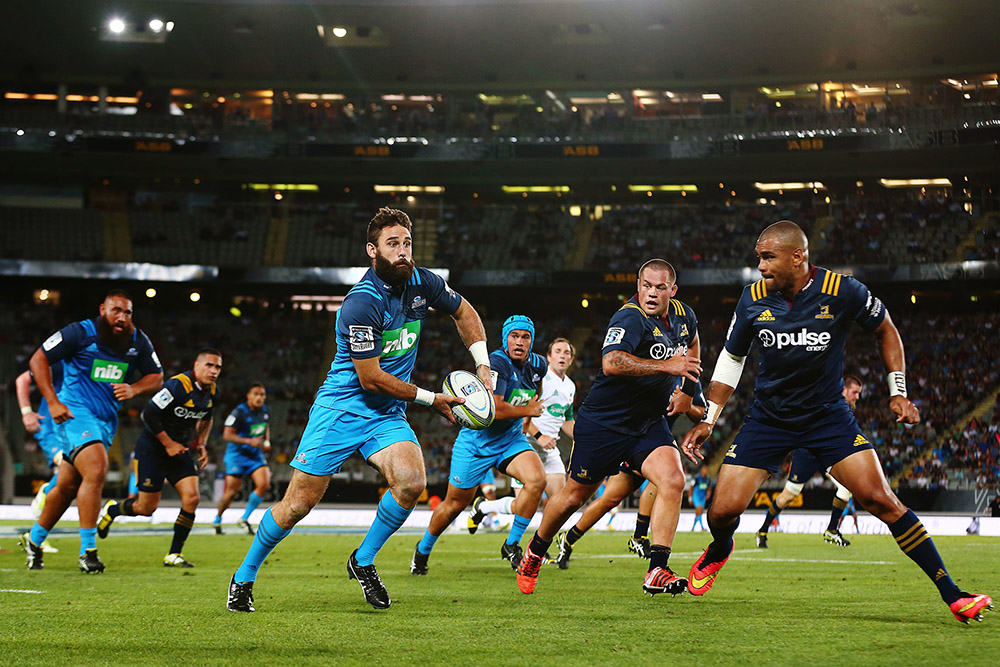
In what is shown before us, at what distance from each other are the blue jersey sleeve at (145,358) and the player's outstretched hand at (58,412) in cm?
125

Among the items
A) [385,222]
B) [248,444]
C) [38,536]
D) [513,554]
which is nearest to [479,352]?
[385,222]

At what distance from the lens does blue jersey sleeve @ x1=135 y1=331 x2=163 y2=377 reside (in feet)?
37.2

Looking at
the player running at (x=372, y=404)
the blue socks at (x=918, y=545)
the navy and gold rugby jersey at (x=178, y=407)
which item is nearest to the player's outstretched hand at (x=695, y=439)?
the blue socks at (x=918, y=545)

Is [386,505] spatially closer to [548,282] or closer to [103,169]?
[548,282]

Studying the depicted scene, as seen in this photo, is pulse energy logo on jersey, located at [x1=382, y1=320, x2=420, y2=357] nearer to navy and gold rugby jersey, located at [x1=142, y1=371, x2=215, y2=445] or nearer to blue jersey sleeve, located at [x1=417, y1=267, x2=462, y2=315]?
blue jersey sleeve, located at [x1=417, y1=267, x2=462, y2=315]

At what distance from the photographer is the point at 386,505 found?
7621 millimetres

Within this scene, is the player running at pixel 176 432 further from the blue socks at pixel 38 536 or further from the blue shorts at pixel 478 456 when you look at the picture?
the blue shorts at pixel 478 456

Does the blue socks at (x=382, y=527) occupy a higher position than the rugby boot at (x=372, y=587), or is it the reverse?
the blue socks at (x=382, y=527)

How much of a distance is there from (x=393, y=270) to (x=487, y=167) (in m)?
35.1

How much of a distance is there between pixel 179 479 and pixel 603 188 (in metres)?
33.7

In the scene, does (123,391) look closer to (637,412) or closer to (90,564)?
(90,564)

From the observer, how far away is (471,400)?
723 centimetres

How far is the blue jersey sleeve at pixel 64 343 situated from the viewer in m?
10.8

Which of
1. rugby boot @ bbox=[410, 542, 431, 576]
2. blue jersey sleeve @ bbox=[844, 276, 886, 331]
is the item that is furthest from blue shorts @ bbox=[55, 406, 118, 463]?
blue jersey sleeve @ bbox=[844, 276, 886, 331]
